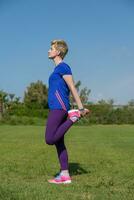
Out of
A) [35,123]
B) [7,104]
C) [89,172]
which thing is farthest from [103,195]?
[7,104]

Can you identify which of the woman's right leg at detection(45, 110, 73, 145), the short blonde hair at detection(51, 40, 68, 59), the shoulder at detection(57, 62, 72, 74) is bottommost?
the woman's right leg at detection(45, 110, 73, 145)

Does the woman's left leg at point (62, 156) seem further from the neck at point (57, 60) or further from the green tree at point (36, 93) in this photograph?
the green tree at point (36, 93)

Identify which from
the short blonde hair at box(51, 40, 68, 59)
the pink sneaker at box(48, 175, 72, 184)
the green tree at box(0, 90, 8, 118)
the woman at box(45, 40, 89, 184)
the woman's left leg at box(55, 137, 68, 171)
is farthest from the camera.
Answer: the green tree at box(0, 90, 8, 118)

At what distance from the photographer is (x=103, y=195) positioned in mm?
5273

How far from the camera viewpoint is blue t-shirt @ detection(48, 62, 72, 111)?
258 inches

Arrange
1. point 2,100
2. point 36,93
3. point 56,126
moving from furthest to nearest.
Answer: point 36,93
point 2,100
point 56,126

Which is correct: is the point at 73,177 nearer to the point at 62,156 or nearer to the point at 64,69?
the point at 62,156

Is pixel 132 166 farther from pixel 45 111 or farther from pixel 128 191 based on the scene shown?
pixel 45 111

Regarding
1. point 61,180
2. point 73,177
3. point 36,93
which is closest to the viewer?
point 61,180

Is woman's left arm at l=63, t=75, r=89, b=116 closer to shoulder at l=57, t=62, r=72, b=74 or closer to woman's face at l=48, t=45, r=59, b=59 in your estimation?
shoulder at l=57, t=62, r=72, b=74

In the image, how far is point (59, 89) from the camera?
6566 millimetres

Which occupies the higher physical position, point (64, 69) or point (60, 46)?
point (60, 46)

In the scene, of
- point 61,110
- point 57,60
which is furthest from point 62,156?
point 57,60

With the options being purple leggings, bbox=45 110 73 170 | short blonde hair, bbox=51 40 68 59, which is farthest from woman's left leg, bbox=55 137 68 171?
short blonde hair, bbox=51 40 68 59
